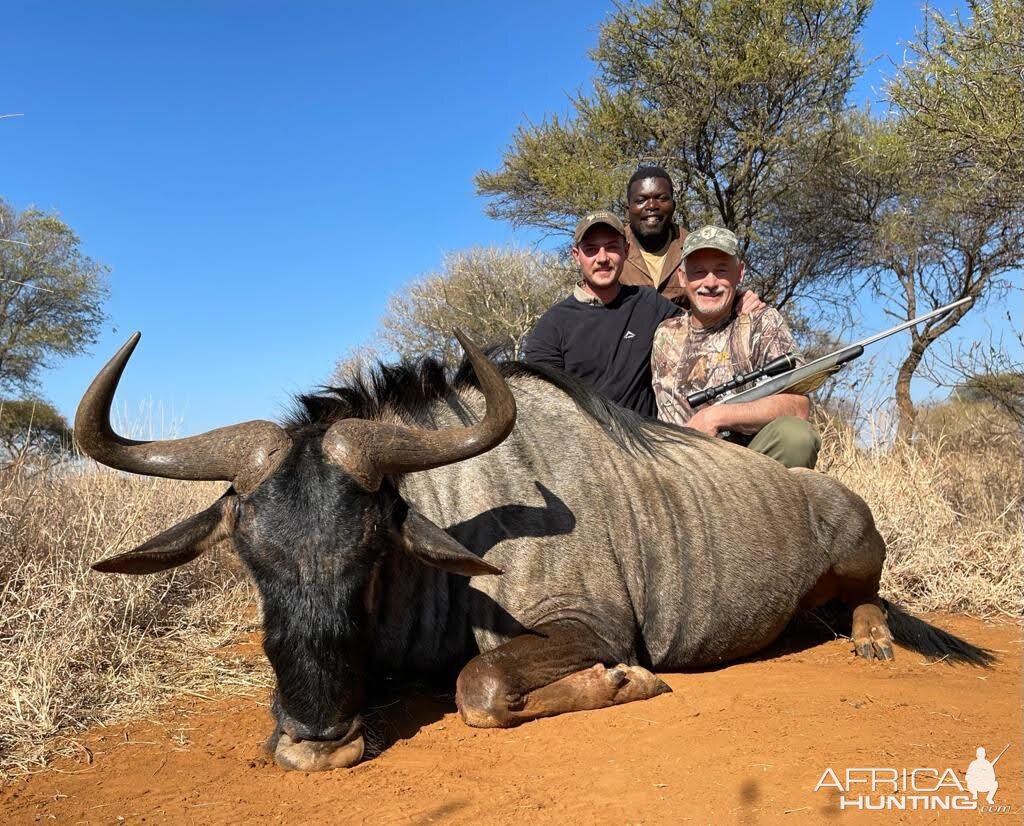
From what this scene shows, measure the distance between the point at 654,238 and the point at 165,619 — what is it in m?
5.19

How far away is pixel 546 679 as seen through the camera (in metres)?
3.27

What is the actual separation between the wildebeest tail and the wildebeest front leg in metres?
1.73

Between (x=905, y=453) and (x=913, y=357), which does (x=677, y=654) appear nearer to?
(x=905, y=453)

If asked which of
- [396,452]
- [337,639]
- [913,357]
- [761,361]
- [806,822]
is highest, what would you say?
[913,357]

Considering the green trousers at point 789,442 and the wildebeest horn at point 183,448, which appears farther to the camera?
the green trousers at point 789,442

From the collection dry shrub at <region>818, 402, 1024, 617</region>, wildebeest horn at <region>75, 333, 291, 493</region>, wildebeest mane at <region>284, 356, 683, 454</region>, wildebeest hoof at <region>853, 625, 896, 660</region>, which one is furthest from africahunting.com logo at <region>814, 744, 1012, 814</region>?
dry shrub at <region>818, 402, 1024, 617</region>

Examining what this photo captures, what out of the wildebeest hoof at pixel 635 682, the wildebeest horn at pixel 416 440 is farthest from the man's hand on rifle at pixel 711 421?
the wildebeest horn at pixel 416 440

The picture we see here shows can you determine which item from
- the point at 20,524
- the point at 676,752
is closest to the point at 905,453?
the point at 676,752

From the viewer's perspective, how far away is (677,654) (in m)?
3.94

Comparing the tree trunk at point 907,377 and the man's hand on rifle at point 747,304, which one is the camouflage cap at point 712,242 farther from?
the tree trunk at point 907,377

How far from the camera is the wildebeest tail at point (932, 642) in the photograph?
4.25 metres

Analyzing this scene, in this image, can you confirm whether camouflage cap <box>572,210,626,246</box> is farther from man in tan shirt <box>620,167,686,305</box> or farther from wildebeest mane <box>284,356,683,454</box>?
wildebeest mane <box>284,356,683,454</box>

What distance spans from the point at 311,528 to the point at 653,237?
555cm

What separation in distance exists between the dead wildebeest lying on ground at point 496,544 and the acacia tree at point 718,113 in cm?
928
